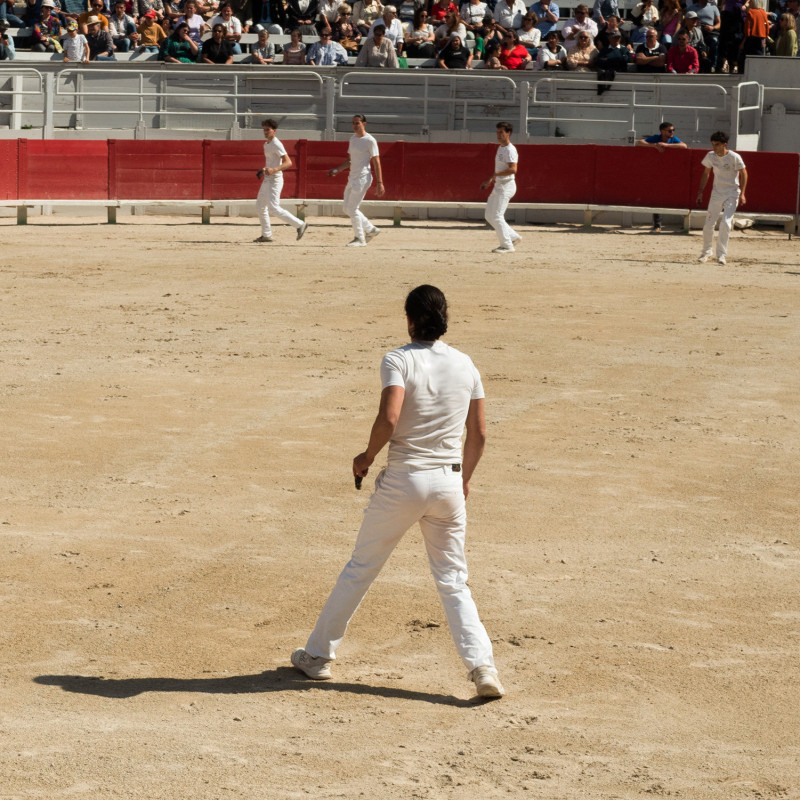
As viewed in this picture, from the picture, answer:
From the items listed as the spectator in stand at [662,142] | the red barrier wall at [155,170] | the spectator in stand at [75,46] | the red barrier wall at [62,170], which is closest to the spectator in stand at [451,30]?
the spectator in stand at [662,142]

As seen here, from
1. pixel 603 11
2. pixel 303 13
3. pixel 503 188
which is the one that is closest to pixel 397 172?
pixel 303 13

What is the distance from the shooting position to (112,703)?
5.36 meters

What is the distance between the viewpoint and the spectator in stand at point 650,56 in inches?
1033

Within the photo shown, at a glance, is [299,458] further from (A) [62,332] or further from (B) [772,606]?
(A) [62,332]

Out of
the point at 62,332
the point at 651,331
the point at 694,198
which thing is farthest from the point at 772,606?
the point at 694,198

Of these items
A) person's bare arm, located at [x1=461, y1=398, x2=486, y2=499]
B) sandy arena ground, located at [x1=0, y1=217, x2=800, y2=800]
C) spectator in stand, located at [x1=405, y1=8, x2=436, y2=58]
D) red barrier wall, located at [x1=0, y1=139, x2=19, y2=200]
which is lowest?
sandy arena ground, located at [x1=0, y1=217, x2=800, y2=800]

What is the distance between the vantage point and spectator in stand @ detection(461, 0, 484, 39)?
93.1ft

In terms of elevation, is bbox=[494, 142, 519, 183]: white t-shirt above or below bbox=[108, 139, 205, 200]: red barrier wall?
above

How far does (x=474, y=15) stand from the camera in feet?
94.0

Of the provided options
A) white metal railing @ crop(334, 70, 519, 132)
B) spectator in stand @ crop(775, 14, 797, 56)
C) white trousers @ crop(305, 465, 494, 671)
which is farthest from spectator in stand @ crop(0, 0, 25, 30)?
white trousers @ crop(305, 465, 494, 671)

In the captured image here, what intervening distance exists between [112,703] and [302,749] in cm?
89

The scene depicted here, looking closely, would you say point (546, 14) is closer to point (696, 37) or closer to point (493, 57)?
point (493, 57)

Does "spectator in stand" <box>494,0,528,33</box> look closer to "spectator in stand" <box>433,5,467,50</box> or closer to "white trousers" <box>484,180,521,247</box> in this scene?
"spectator in stand" <box>433,5,467,50</box>

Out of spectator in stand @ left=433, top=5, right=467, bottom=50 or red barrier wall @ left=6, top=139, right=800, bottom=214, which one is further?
spectator in stand @ left=433, top=5, right=467, bottom=50
